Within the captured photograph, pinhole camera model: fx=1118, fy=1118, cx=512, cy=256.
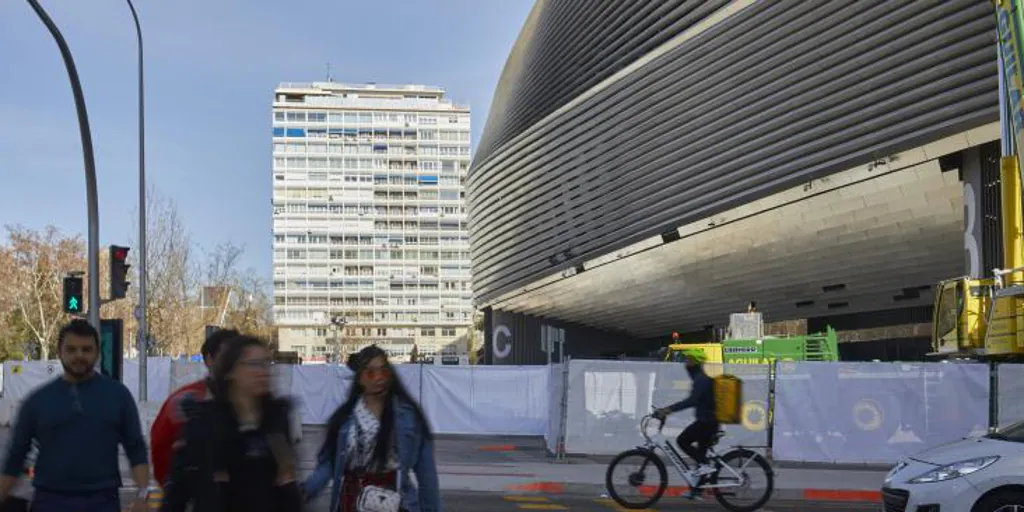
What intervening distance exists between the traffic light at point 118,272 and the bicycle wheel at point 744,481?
9593mm

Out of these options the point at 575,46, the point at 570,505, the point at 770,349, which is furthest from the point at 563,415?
the point at 575,46

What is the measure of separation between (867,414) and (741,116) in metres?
20.6

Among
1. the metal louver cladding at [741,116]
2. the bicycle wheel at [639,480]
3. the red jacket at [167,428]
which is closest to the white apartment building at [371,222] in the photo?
the metal louver cladding at [741,116]

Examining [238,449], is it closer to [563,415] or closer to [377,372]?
[377,372]

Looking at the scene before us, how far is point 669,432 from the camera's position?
1844 centimetres

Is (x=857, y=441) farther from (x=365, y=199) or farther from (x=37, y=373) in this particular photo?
(x=365, y=199)

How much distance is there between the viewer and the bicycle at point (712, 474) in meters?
11.7

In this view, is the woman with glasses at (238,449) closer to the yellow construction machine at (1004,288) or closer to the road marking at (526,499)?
the yellow construction machine at (1004,288)

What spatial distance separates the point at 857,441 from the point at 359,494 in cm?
1397

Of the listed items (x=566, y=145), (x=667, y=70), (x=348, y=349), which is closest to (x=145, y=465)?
(x=667, y=70)

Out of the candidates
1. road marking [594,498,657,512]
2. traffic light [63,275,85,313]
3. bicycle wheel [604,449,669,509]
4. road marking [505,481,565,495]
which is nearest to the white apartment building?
traffic light [63,275,85,313]

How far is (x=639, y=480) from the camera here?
474 inches

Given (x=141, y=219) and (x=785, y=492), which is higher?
(x=141, y=219)

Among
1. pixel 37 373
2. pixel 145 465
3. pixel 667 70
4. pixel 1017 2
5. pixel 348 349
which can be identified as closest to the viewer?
pixel 145 465
